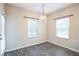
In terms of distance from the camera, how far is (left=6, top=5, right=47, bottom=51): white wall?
4.27 ft

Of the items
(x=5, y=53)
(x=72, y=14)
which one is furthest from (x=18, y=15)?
(x=72, y=14)

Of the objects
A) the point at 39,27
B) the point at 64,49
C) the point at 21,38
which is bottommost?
the point at 64,49

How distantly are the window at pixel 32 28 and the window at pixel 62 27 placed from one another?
0.42 metres

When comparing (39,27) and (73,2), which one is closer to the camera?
(73,2)

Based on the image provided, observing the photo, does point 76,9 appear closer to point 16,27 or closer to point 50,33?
point 50,33

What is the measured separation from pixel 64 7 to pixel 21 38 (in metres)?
0.97

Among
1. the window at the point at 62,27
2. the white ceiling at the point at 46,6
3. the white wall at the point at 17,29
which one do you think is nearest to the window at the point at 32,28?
the white wall at the point at 17,29

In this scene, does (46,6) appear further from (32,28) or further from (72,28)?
(72,28)

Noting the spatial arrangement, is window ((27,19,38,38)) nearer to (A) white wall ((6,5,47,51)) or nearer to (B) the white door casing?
(A) white wall ((6,5,47,51))

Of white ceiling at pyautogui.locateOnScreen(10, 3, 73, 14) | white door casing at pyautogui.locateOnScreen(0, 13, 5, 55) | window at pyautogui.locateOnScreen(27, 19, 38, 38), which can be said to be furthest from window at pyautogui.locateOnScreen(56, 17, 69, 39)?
white door casing at pyautogui.locateOnScreen(0, 13, 5, 55)

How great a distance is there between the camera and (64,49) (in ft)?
4.44

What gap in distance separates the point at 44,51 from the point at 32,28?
1.59 ft

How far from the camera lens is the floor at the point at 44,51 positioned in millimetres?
1302

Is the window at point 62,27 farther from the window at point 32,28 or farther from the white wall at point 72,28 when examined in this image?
the window at point 32,28
